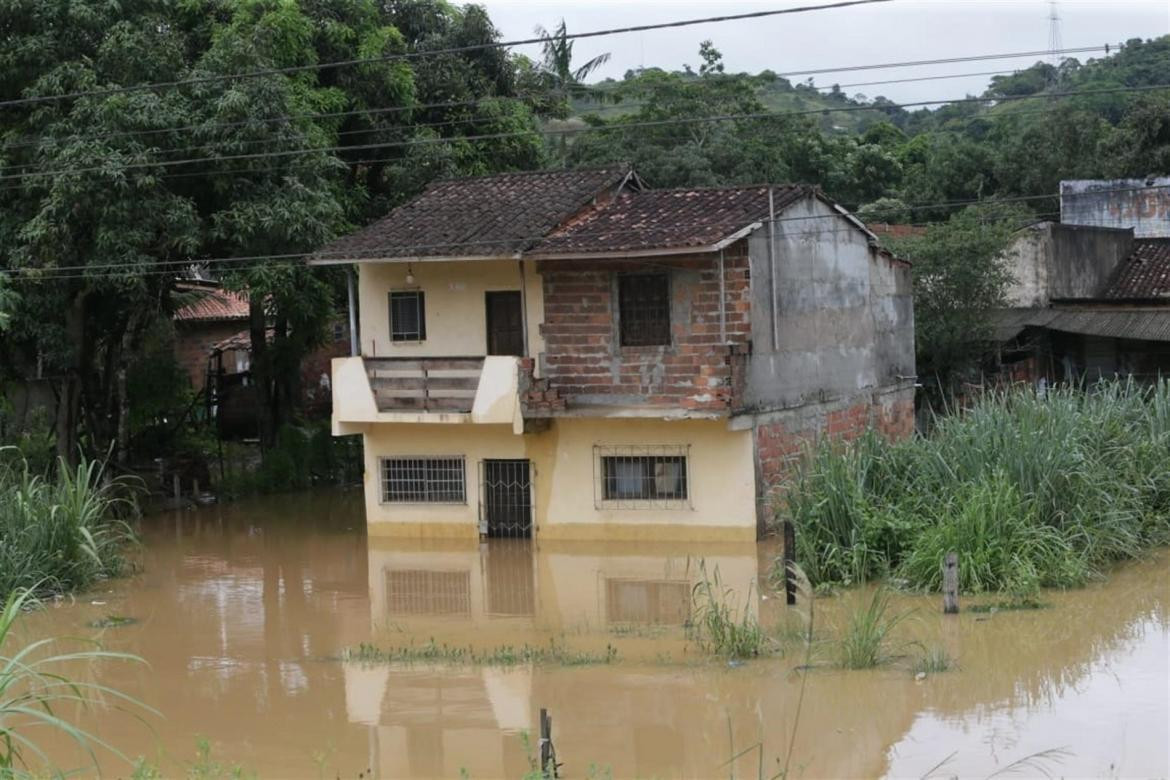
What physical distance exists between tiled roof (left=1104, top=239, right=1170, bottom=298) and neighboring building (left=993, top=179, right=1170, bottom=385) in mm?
22

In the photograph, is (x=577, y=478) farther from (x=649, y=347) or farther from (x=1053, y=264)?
(x=1053, y=264)

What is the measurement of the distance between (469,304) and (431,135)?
6.32 metres

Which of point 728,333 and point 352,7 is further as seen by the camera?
point 352,7

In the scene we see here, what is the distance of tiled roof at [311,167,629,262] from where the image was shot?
21906 millimetres

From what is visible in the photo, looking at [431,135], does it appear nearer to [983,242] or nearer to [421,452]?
[421,452]

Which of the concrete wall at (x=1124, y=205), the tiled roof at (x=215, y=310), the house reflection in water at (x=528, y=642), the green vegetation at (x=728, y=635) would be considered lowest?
the house reflection in water at (x=528, y=642)

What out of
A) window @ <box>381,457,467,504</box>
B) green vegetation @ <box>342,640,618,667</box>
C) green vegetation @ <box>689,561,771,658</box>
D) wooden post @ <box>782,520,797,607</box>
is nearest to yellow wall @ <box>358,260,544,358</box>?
window @ <box>381,457,467,504</box>

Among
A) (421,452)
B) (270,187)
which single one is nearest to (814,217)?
(421,452)

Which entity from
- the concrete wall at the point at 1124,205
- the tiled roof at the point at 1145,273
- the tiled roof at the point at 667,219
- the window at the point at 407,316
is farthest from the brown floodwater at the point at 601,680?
the concrete wall at the point at 1124,205

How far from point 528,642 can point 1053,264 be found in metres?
19.5

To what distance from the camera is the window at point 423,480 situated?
23.2 m

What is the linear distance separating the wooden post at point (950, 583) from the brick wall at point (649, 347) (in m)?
5.75

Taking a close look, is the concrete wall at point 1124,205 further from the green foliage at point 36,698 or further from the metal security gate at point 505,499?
the green foliage at point 36,698

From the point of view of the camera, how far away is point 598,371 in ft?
71.5
